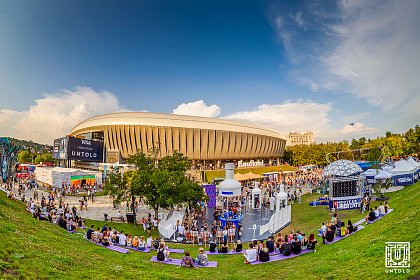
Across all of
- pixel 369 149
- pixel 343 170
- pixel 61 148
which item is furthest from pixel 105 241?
pixel 369 149

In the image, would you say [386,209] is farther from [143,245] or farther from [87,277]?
[87,277]

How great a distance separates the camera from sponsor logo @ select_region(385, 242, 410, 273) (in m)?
7.71

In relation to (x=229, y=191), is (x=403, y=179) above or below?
above

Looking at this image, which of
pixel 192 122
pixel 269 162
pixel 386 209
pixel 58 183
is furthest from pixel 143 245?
pixel 269 162

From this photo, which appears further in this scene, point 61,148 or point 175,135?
point 175,135

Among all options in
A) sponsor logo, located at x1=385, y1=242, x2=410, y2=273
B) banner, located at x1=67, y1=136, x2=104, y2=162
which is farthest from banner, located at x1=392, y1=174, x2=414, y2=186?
banner, located at x1=67, y1=136, x2=104, y2=162

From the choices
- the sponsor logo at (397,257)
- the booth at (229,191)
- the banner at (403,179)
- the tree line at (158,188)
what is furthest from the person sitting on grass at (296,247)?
the banner at (403,179)

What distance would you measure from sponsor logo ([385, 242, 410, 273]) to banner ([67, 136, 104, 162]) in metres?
73.2

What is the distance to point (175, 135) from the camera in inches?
3063

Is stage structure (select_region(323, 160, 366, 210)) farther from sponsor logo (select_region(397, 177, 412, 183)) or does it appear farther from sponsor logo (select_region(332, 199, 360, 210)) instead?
sponsor logo (select_region(397, 177, 412, 183))

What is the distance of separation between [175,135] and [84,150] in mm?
24832

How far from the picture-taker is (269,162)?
346 ft

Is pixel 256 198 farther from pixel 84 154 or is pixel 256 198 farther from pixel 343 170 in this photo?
pixel 84 154

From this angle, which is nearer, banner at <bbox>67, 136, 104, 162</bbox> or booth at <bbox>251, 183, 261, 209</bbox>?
booth at <bbox>251, 183, 261, 209</bbox>
